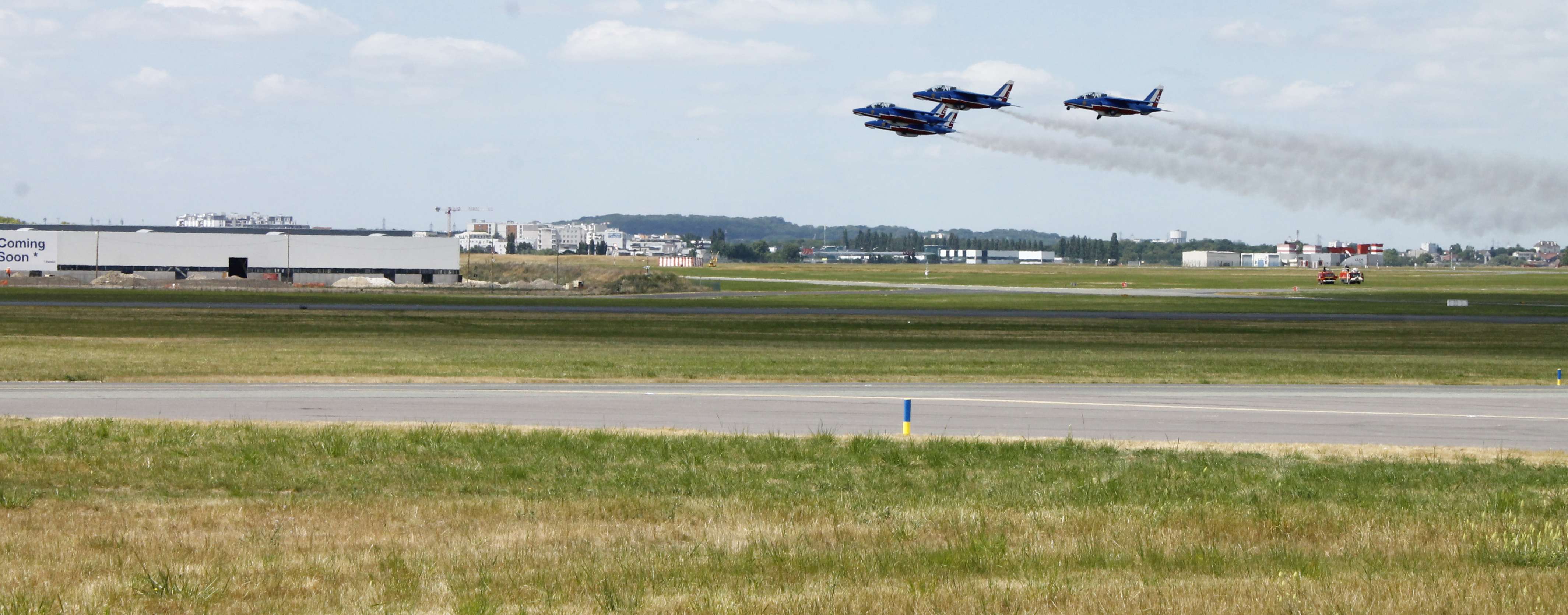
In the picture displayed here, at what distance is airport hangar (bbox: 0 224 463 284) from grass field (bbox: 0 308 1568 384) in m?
64.3

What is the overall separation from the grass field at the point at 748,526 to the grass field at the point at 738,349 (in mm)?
16591

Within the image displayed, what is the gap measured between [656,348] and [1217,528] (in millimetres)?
37535

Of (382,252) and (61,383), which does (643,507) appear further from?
(382,252)

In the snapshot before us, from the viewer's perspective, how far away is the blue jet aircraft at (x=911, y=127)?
75.4 meters

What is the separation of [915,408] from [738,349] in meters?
21.8

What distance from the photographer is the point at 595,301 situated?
9412 cm

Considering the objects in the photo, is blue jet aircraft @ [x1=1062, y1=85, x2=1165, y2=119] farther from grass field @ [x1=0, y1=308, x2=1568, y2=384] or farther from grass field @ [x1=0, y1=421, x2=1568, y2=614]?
grass field @ [x1=0, y1=421, x2=1568, y2=614]

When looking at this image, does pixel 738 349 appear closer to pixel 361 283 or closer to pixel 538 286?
pixel 538 286

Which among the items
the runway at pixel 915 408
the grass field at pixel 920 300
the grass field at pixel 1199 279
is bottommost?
the runway at pixel 915 408

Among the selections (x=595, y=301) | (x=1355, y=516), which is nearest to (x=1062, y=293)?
(x=595, y=301)

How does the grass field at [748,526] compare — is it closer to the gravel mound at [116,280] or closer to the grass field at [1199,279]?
the gravel mound at [116,280]

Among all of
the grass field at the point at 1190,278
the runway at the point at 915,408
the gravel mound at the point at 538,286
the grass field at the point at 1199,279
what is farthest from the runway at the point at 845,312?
the grass field at the point at 1199,279

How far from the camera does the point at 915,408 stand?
27.9 metres

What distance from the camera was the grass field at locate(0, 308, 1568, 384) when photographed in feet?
121
